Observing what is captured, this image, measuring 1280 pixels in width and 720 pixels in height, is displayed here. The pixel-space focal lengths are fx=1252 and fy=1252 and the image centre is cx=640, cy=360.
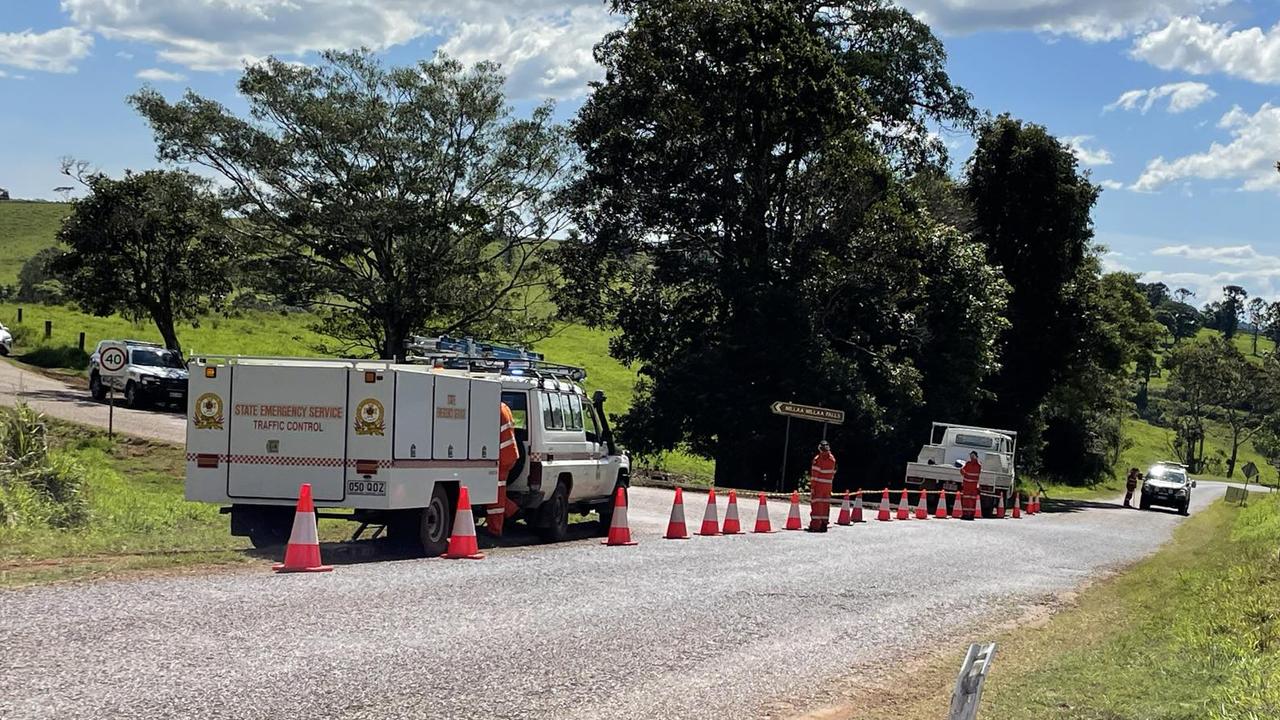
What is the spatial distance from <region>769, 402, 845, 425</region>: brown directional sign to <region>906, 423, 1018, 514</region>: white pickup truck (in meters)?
3.63

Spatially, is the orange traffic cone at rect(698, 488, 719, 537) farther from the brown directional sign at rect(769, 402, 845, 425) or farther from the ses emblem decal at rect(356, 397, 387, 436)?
the brown directional sign at rect(769, 402, 845, 425)

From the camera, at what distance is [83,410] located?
108ft

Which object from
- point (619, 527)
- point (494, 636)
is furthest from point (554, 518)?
point (494, 636)

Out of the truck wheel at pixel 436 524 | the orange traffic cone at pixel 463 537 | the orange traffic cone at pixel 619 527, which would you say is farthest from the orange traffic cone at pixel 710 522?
the orange traffic cone at pixel 463 537

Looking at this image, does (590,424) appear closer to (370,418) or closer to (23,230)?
(370,418)

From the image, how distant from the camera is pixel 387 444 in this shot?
46.3 ft

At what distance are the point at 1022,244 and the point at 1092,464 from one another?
20.7 m

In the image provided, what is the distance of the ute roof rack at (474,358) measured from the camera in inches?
666

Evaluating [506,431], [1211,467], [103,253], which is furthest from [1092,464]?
[1211,467]

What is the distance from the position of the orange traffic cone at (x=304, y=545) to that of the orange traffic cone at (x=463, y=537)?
231cm

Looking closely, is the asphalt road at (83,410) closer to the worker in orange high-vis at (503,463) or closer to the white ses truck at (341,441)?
the worker in orange high-vis at (503,463)

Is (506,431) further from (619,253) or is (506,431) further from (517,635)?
(619,253)

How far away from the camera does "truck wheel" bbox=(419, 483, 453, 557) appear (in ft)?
48.8

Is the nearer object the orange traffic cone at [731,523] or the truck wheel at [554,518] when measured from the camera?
the truck wheel at [554,518]
